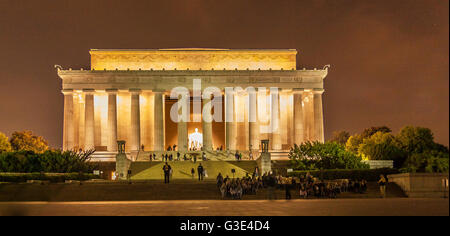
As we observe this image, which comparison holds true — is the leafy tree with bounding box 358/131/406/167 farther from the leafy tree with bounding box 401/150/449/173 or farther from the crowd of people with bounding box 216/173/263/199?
the crowd of people with bounding box 216/173/263/199

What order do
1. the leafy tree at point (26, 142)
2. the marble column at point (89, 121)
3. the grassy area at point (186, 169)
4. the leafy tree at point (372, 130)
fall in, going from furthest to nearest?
the leafy tree at point (372, 130) < the leafy tree at point (26, 142) < the marble column at point (89, 121) < the grassy area at point (186, 169)

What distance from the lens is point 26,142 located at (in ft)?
265

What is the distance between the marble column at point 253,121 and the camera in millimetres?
66688

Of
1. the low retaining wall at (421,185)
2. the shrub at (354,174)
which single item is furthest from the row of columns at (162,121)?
the low retaining wall at (421,185)

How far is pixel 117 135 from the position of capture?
68938mm

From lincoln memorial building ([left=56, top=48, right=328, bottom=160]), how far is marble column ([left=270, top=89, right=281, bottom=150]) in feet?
0.41

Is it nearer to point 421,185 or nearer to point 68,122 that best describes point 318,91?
point 68,122

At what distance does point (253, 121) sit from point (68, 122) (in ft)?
75.9

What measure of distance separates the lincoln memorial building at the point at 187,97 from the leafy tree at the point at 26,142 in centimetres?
1624

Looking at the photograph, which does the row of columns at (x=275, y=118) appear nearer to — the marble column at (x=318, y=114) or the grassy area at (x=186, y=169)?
the marble column at (x=318, y=114)

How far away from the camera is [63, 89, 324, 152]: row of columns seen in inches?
2611
